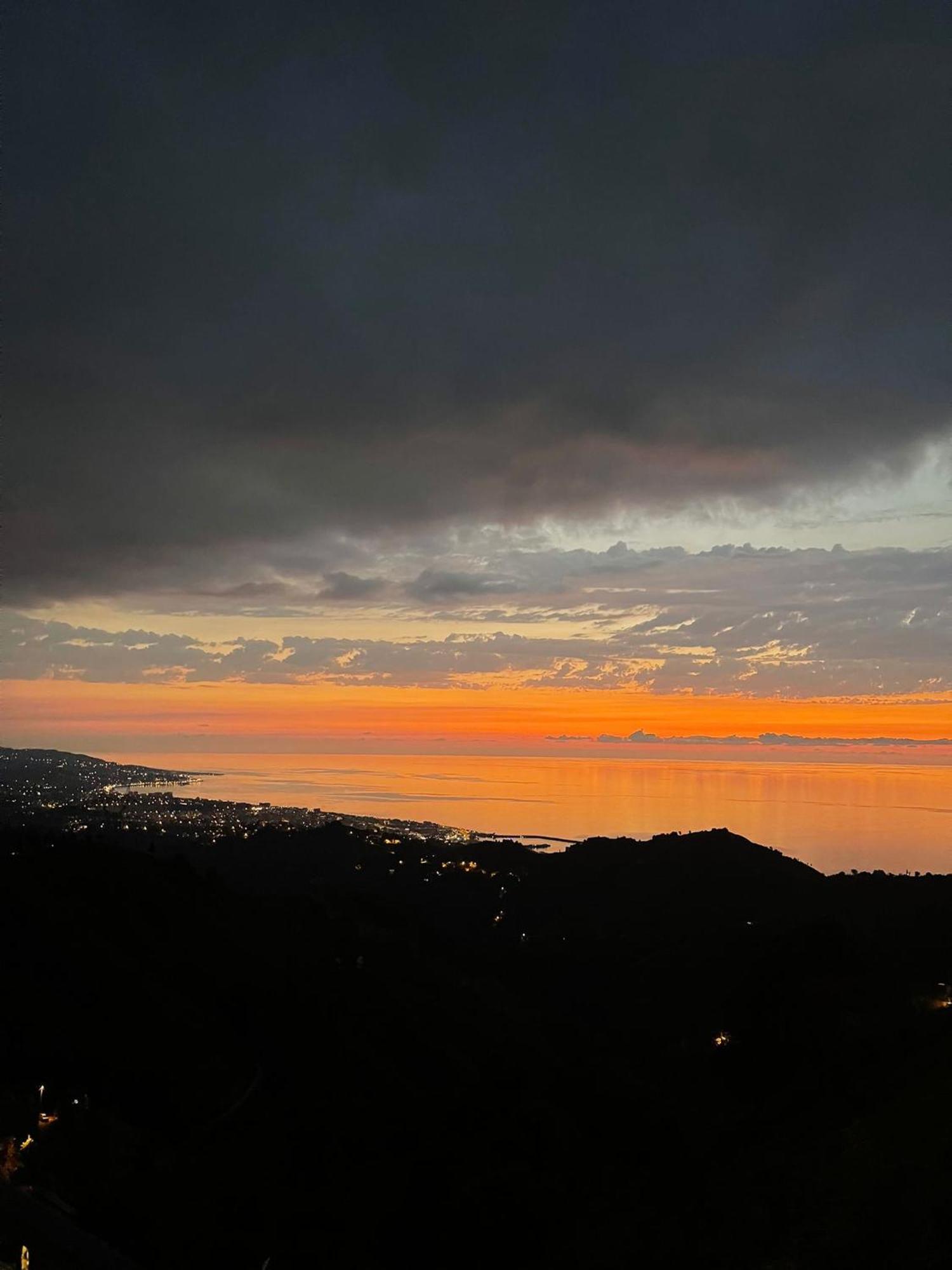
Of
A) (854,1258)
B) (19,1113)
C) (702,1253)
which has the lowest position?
(19,1113)

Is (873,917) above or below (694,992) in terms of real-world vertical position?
above

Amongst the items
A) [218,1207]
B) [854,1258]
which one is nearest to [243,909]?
[218,1207]

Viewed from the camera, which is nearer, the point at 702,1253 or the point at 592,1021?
the point at 702,1253

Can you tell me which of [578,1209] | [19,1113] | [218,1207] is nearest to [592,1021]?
[578,1209]

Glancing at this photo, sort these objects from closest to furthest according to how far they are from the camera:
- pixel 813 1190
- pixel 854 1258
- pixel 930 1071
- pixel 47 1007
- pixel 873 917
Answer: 1. pixel 854 1258
2. pixel 813 1190
3. pixel 930 1071
4. pixel 47 1007
5. pixel 873 917

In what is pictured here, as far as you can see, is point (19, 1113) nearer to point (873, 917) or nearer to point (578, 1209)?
point (578, 1209)

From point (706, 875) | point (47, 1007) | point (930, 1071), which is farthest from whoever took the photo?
point (706, 875)
